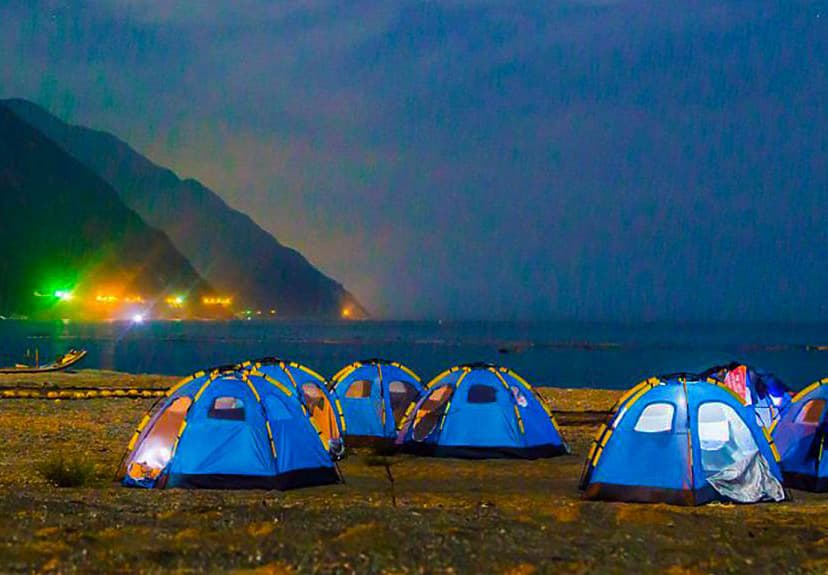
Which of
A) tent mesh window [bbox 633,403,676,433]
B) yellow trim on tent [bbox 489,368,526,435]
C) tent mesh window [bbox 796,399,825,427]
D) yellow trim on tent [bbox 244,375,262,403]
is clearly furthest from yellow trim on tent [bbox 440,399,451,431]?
tent mesh window [bbox 796,399,825,427]

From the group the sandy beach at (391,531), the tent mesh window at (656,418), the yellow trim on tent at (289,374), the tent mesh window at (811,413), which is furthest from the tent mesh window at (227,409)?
the tent mesh window at (811,413)

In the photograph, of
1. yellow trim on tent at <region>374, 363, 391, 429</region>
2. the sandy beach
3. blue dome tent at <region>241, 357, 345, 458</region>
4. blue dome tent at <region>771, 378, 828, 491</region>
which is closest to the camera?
the sandy beach

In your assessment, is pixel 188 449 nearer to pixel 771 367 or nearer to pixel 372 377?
pixel 372 377

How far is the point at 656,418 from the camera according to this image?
1300cm

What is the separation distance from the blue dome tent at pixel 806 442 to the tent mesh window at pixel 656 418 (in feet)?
9.52

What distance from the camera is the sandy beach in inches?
318

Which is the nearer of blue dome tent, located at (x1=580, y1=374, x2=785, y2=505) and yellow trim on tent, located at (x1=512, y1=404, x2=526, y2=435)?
blue dome tent, located at (x1=580, y1=374, x2=785, y2=505)

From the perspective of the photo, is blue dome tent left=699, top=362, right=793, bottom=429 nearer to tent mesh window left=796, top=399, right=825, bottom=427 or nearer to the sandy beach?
tent mesh window left=796, top=399, right=825, bottom=427

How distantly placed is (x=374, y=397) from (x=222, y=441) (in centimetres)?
648

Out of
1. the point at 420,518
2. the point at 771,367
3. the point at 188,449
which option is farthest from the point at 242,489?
the point at 771,367

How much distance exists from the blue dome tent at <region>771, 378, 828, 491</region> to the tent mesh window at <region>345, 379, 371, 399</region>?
8.38 m

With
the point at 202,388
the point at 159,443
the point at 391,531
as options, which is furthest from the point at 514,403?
the point at 391,531

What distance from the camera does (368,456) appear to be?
17781mm

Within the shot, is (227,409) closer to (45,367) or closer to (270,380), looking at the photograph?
(270,380)
